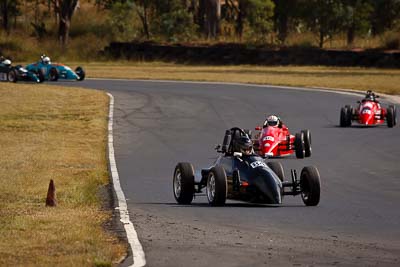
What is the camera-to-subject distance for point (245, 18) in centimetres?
8538

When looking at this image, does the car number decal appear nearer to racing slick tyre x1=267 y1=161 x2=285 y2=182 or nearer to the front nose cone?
the front nose cone

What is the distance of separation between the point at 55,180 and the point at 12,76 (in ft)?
107

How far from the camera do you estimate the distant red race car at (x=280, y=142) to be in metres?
23.2

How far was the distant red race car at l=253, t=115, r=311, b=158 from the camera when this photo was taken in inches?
915

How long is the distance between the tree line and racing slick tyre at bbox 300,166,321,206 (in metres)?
56.1

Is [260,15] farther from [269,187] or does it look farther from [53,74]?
[269,187]

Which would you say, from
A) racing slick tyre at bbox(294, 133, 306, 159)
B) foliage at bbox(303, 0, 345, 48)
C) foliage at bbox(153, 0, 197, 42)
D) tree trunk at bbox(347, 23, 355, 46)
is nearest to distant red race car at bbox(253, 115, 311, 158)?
racing slick tyre at bbox(294, 133, 306, 159)

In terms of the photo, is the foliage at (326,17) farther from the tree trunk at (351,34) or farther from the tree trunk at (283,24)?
the tree trunk at (283,24)

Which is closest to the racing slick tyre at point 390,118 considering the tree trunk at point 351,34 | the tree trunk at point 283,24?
the tree trunk at point 351,34

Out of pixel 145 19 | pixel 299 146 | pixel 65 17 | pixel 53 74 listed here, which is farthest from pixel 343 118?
pixel 145 19

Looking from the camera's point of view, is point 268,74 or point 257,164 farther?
point 268,74

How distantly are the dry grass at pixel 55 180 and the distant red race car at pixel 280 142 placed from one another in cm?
316

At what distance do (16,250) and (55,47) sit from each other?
2570 inches

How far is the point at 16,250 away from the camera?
11750 mm
